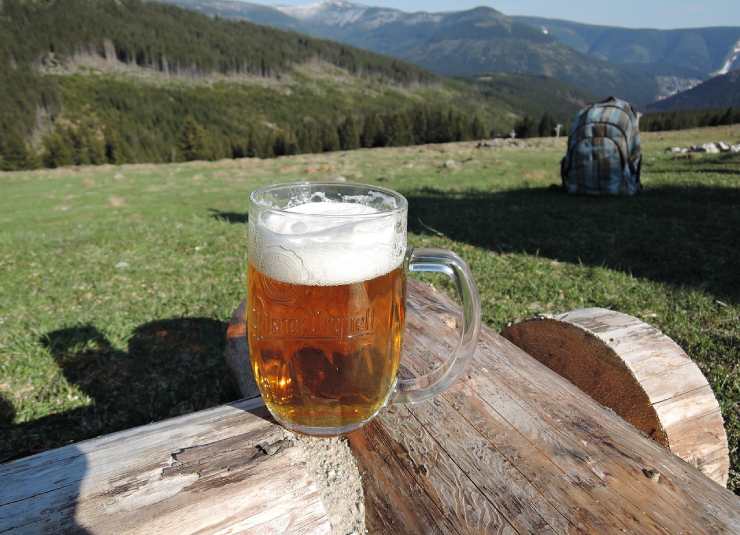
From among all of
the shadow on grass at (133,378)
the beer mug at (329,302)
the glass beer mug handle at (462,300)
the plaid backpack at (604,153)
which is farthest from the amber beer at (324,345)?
the plaid backpack at (604,153)

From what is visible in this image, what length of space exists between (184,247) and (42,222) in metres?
6.45

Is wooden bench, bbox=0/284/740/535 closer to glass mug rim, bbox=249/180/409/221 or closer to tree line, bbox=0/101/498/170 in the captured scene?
glass mug rim, bbox=249/180/409/221

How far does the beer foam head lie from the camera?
1.20 metres

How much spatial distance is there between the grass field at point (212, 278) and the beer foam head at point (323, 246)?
2.74m

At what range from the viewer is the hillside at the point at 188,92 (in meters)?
64.8

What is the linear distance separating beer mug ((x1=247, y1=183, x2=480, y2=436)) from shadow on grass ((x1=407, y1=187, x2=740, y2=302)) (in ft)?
18.6

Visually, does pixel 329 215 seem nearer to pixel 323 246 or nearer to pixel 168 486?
pixel 323 246

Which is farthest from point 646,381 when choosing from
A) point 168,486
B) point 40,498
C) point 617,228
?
point 617,228

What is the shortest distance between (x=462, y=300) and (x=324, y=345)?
1.65ft

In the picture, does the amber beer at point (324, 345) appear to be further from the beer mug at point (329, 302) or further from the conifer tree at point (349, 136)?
the conifer tree at point (349, 136)

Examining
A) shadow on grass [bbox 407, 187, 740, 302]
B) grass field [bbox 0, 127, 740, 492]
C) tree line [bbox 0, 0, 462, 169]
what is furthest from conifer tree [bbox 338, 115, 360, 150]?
shadow on grass [bbox 407, 187, 740, 302]

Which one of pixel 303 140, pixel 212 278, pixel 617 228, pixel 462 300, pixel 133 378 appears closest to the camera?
pixel 462 300

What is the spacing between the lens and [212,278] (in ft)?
22.4

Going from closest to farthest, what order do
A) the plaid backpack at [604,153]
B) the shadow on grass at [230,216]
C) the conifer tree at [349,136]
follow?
the shadow on grass at [230,216] < the plaid backpack at [604,153] < the conifer tree at [349,136]
